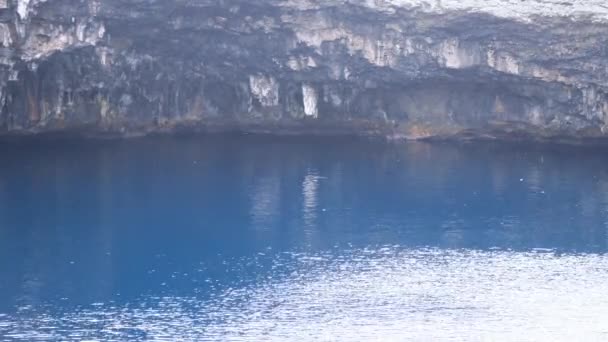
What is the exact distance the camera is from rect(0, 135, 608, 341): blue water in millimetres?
31297

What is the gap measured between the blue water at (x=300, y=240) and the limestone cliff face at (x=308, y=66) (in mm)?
1398

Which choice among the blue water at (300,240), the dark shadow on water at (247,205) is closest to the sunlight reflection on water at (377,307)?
the blue water at (300,240)

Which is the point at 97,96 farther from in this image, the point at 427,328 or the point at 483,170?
the point at 427,328

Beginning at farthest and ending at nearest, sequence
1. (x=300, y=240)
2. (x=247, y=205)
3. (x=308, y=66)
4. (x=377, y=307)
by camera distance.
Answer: (x=308, y=66)
(x=247, y=205)
(x=300, y=240)
(x=377, y=307)

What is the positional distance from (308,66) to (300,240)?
11.1 meters

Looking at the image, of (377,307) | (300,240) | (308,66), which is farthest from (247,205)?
(377,307)

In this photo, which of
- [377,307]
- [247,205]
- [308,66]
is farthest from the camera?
[308,66]

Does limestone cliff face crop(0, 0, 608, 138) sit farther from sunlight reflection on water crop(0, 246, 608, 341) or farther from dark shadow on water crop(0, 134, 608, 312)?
sunlight reflection on water crop(0, 246, 608, 341)

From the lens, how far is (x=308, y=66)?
156 feet

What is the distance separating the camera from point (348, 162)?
4994cm

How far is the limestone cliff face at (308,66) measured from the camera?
43.8 metres

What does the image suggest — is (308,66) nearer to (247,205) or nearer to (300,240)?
(247,205)

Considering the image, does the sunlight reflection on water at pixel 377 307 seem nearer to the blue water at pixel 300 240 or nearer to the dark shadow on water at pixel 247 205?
the blue water at pixel 300 240

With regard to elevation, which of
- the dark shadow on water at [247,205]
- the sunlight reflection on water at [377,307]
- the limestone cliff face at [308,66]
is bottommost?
the sunlight reflection on water at [377,307]
